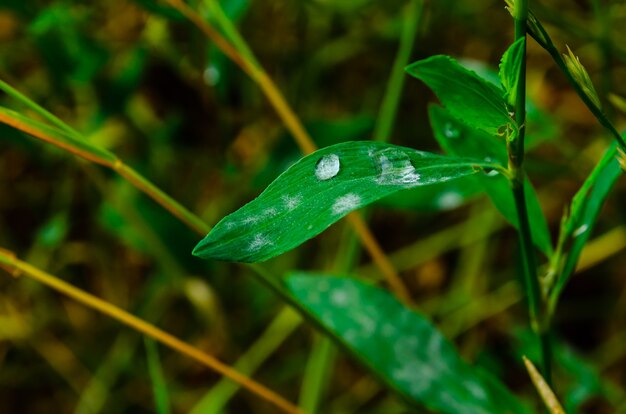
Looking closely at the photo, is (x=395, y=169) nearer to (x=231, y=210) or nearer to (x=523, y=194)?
(x=523, y=194)

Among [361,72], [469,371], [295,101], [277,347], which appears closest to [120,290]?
[277,347]

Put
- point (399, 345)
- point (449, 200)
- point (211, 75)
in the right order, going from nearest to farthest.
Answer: point (399, 345) < point (449, 200) < point (211, 75)

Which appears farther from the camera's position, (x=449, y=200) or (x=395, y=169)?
(x=449, y=200)

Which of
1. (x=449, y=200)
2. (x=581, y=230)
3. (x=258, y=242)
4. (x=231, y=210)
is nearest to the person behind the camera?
(x=258, y=242)

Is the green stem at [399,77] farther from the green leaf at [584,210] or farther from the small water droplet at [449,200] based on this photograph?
the green leaf at [584,210]

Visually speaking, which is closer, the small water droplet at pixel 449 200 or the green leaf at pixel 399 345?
the green leaf at pixel 399 345

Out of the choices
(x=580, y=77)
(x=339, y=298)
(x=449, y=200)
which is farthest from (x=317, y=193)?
(x=449, y=200)

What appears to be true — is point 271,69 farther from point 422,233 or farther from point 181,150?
point 422,233

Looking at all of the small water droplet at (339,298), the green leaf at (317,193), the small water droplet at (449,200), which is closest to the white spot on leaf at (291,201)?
the green leaf at (317,193)
